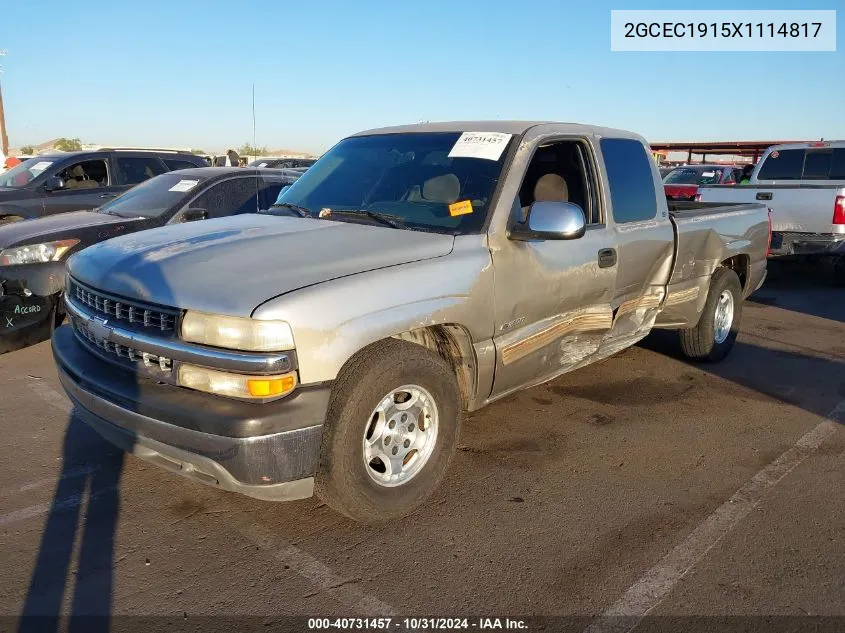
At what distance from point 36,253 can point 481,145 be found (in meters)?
3.93

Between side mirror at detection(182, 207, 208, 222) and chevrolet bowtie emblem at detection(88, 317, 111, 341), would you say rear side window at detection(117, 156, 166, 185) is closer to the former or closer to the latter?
side mirror at detection(182, 207, 208, 222)

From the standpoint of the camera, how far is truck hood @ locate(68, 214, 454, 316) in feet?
9.48

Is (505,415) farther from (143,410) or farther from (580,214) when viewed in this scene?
(143,410)

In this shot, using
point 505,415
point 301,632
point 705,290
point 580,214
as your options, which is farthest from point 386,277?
point 705,290

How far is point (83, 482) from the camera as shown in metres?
3.75

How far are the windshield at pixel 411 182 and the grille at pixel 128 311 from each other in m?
1.34

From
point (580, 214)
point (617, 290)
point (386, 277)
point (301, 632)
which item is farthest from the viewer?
point (617, 290)

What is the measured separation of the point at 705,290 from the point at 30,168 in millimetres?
8876

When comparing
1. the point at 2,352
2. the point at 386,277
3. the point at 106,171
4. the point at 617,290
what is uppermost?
the point at 106,171

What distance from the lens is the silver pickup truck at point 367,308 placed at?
281 cm

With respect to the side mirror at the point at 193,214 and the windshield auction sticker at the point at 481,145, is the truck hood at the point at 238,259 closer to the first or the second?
the windshield auction sticker at the point at 481,145

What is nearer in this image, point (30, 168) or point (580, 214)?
Answer: point (580, 214)

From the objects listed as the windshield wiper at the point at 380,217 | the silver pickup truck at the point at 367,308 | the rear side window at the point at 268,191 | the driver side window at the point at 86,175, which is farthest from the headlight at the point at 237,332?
the driver side window at the point at 86,175

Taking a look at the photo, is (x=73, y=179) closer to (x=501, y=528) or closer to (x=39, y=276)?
(x=39, y=276)
